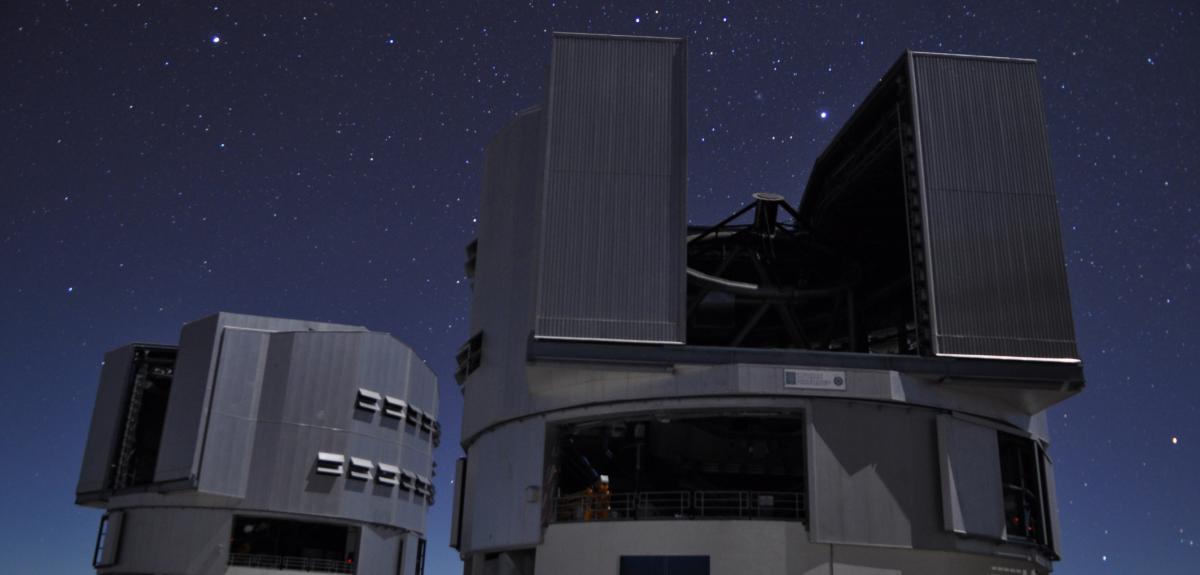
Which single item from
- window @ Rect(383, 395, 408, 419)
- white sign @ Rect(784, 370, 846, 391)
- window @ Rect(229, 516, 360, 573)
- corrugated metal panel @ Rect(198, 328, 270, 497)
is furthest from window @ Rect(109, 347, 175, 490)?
white sign @ Rect(784, 370, 846, 391)

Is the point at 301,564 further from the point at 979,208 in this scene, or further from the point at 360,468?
the point at 979,208

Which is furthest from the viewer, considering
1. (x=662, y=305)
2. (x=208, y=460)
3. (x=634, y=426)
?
(x=208, y=460)

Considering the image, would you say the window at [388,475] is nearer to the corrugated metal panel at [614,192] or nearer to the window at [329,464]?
the window at [329,464]

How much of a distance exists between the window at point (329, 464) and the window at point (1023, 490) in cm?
2887

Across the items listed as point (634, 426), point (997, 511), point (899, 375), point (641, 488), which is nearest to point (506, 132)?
point (634, 426)

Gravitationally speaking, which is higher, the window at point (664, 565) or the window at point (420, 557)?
the window at point (420, 557)

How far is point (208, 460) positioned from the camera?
42.5 m

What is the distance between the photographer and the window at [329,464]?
44750 millimetres

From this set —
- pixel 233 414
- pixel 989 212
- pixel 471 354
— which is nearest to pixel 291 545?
pixel 233 414

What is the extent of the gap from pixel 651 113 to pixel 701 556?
12057 millimetres

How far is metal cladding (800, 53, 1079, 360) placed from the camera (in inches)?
1038

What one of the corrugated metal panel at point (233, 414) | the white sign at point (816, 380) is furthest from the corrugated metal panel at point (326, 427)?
Result: the white sign at point (816, 380)

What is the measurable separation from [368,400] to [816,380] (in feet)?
89.4

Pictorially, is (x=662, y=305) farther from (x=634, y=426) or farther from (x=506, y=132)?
(x=506, y=132)
